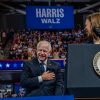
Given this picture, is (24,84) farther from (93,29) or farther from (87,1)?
(87,1)

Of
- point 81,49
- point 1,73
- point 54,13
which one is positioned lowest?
point 1,73

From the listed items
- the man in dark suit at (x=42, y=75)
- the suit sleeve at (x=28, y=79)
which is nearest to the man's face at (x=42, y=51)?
the man in dark suit at (x=42, y=75)

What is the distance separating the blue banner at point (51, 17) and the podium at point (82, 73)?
8.25 meters

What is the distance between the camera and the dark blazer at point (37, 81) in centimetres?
303

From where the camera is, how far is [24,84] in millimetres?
3072

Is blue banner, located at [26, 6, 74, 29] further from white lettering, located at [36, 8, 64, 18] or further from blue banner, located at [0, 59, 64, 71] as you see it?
blue banner, located at [0, 59, 64, 71]

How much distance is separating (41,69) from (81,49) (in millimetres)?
1013

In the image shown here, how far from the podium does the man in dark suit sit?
3.01 feet

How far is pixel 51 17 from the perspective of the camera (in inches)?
411

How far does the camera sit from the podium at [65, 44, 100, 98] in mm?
2053

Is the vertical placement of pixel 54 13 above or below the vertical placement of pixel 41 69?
above

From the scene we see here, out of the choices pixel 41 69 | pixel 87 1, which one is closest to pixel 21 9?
pixel 87 1

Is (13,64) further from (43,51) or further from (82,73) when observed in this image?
(82,73)

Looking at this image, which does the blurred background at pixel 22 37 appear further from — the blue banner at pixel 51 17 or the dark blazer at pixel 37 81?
the dark blazer at pixel 37 81
